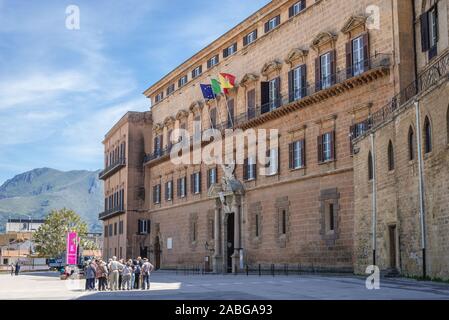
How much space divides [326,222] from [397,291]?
52.7ft

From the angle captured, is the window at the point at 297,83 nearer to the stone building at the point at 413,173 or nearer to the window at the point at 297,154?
the window at the point at 297,154

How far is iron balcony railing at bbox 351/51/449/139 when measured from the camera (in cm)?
2472

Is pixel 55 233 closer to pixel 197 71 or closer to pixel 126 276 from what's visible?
pixel 197 71

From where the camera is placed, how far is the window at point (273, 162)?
42500 mm

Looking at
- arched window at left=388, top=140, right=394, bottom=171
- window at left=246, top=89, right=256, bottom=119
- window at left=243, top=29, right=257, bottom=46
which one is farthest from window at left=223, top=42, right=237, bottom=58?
arched window at left=388, top=140, right=394, bottom=171

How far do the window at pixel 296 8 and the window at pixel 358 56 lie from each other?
621 centimetres

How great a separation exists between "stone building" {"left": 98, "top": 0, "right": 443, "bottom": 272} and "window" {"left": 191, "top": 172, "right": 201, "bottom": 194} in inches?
5.6

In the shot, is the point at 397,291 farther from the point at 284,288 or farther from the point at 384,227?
the point at 384,227

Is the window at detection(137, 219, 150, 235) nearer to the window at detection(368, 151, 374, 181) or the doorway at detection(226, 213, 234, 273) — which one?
the doorway at detection(226, 213, 234, 273)

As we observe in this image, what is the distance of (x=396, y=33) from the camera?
33094 millimetres

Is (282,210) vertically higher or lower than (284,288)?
higher

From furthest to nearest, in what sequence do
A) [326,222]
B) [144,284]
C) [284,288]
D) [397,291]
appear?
[326,222] < [144,284] < [284,288] < [397,291]

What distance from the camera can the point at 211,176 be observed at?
52.0m
